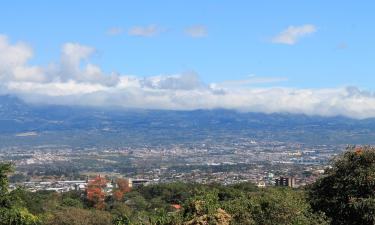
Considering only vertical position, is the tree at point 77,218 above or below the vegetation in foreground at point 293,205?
below

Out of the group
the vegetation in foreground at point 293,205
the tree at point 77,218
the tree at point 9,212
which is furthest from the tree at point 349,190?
the tree at point 77,218

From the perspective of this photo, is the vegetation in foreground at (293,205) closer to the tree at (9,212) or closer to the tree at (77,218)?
the tree at (9,212)

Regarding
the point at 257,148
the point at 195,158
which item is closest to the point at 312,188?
the point at 195,158

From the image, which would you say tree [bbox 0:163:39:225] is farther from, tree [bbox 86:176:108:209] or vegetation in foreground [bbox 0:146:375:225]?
tree [bbox 86:176:108:209]

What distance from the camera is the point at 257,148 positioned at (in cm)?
18438

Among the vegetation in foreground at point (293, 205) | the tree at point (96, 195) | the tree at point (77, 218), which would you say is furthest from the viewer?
the tree at point (96, 195)

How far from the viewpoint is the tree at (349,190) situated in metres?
21.0

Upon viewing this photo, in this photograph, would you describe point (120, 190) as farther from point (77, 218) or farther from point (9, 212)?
point (9, 212)

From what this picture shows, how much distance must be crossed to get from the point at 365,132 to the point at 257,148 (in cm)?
3401

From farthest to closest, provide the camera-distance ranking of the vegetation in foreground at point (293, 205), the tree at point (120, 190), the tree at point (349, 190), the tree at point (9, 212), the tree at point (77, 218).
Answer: the tree at point (120, 190)
the tree at point (77, 218)
the tree at point (349, 190)
the tree at point (9, 212)
the vegetation in foreground at point (293, 205)

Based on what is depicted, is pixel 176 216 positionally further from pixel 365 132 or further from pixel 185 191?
pixel 365 132

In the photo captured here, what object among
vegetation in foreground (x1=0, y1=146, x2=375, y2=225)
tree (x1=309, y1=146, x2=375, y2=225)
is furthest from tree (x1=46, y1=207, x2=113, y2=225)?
tree (x1=309, y1=146, x2=375, y2=225)

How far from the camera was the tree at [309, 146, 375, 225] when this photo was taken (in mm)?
21047

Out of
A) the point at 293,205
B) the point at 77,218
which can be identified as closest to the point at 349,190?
the point at 293,205
